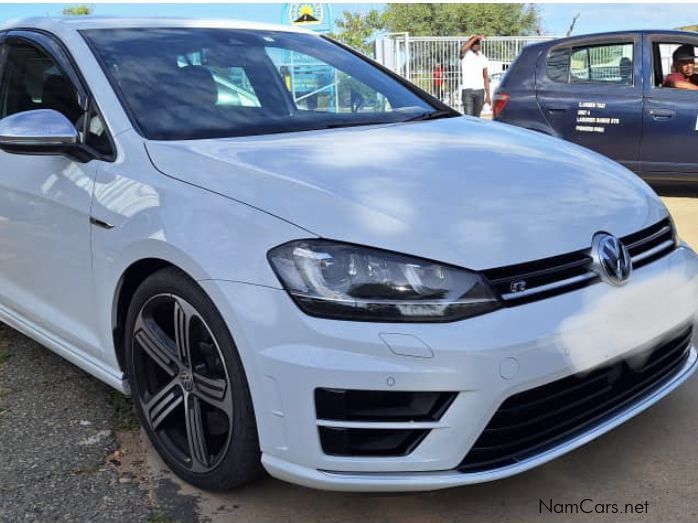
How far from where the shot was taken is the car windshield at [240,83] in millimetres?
2777

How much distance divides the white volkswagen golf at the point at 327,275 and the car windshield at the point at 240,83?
16mm

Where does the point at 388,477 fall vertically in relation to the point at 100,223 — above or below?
below

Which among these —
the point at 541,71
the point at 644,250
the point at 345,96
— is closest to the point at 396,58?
the point at 541,71

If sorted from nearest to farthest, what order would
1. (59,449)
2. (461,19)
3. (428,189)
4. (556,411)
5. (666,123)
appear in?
(556,411) → (428,189) → (59,449) → (666,123) → (461,19)

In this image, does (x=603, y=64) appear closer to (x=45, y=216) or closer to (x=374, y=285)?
(x=45, y=216)

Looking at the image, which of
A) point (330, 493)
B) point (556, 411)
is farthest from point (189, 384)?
point (556, 411)

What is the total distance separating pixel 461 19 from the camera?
1713 inches

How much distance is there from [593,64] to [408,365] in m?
5.75

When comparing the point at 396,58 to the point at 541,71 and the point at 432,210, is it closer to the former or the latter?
the point at 541,71

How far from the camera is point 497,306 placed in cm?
202

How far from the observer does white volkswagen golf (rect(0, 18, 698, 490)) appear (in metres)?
2.01

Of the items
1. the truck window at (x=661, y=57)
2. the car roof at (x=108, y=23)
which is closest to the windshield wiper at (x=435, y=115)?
the car roof at (x=108, y=23)

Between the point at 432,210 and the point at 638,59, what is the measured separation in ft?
17.6

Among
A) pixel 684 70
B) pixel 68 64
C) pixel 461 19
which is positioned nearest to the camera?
pixel 68 64
